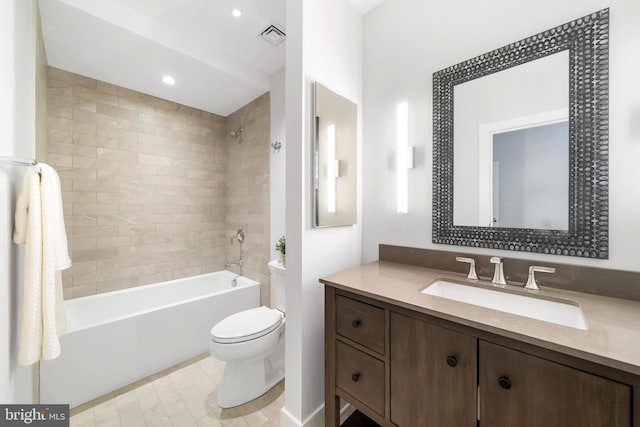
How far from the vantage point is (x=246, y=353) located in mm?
1606

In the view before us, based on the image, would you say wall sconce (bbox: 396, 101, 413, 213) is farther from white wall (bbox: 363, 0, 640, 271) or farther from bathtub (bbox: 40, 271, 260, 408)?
bathtub (bbox: 40, 271, 260, 408)

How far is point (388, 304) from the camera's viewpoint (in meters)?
1.00

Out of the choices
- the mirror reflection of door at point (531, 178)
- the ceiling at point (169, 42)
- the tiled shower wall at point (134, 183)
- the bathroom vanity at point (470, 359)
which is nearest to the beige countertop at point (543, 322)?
the bathroom vanity at point (470, 359)

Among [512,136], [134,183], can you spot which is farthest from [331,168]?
[134,183]

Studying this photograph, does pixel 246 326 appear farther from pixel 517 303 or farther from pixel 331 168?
pixel 517 303

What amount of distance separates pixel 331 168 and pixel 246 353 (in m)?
1.34

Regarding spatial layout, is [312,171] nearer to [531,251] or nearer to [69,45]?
[531,251]

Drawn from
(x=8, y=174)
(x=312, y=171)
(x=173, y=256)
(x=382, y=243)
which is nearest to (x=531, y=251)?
(x=382, y=243)

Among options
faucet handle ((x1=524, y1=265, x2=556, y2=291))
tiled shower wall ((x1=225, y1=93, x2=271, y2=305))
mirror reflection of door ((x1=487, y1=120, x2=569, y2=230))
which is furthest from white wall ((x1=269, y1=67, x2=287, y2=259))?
faucet handle ((x1=524, y1=265, x2=556, y2=291))

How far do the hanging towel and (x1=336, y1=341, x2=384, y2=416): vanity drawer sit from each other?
1212mm

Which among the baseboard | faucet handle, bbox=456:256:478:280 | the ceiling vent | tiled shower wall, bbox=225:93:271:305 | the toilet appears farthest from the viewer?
tiled shower wall, bbox=225:93:271:305

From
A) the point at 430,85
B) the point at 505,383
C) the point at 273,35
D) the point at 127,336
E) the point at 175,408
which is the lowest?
the point at 175,408

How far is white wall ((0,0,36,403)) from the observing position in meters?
0.91

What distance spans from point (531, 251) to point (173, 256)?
3.25 m
